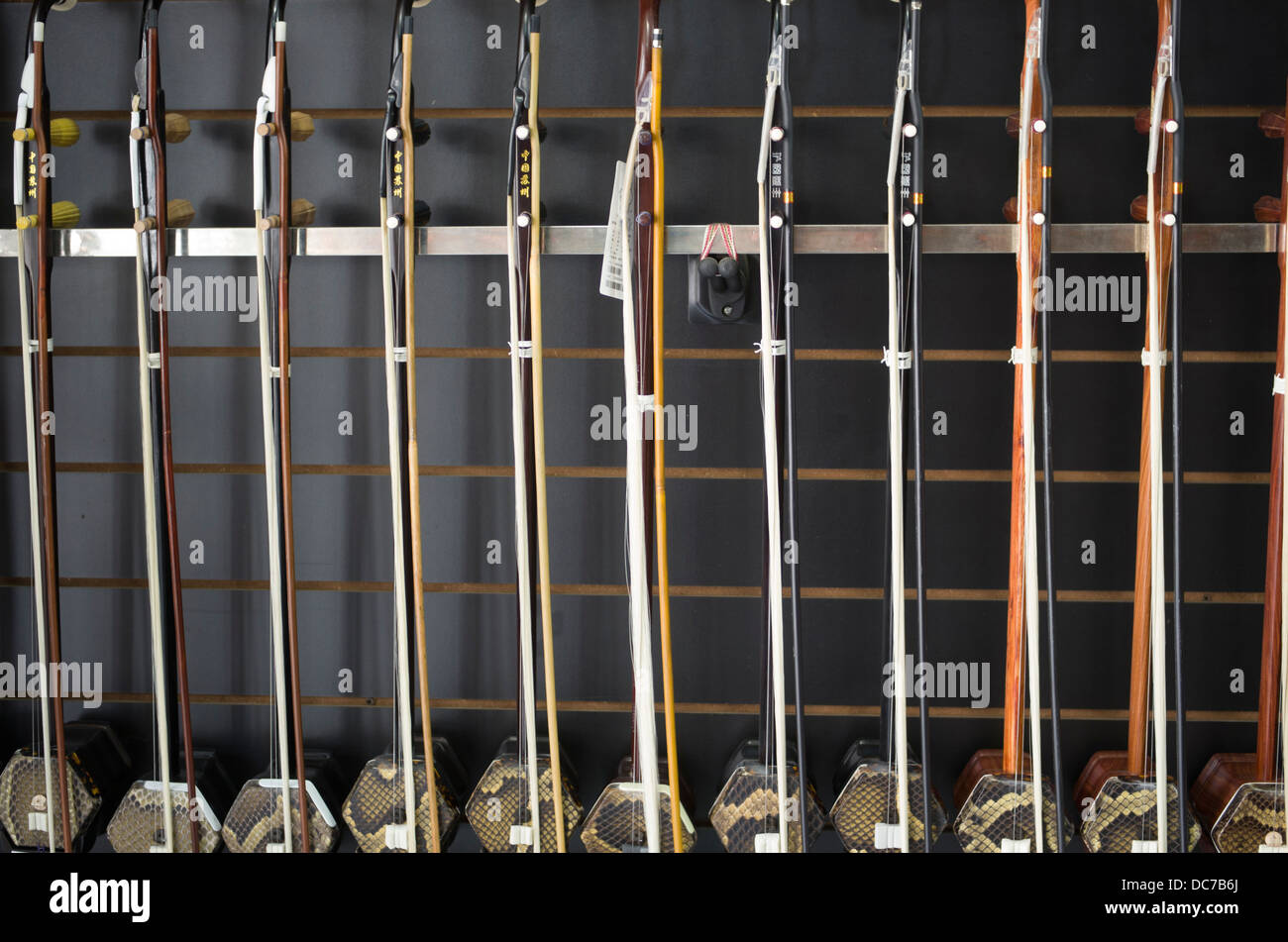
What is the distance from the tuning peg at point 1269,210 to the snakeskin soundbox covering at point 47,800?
2614 mm

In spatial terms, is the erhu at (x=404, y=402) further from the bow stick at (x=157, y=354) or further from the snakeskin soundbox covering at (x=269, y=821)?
the bow stick at (x=157, y=354)

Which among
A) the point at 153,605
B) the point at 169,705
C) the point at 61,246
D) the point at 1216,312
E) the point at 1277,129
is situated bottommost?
the point at 169,705

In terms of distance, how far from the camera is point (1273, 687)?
1917mm

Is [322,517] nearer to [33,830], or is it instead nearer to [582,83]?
[33,830]

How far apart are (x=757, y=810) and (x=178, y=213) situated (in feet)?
5.50

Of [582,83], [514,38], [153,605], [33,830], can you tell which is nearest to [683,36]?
[582,83]

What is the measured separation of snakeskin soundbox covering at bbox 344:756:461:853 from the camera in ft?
6.52

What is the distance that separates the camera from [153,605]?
1.92 metres

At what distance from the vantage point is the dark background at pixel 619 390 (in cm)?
207

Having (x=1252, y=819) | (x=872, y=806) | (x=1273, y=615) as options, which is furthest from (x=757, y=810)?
(x=1273, y=615)

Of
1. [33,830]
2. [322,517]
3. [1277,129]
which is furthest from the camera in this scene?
[322,517]

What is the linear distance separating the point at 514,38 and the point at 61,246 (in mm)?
1023

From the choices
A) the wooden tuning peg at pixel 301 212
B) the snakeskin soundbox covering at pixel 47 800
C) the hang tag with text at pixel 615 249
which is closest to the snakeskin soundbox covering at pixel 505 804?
the snakeskin soundbox covering at pixel 47 800

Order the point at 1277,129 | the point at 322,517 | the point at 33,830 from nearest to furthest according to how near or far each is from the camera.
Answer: the point at 1277,129 < the point at 33,830 < the point at 322,517
